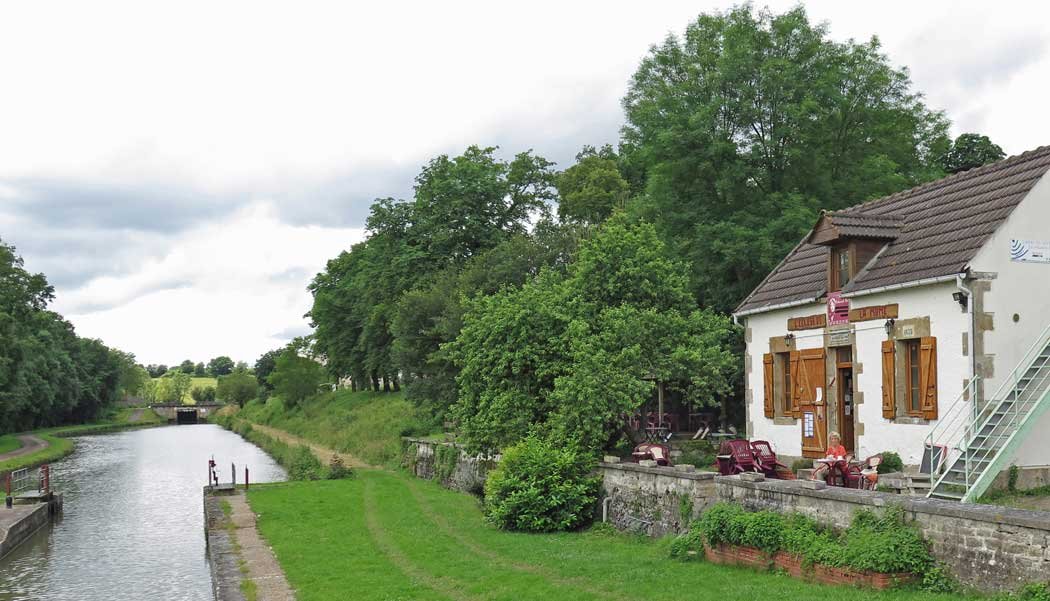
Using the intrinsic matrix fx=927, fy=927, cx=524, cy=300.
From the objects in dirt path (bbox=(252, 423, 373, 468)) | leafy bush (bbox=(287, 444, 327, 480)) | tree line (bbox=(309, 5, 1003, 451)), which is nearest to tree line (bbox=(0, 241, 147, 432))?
dirt path (bbox=(252, 423, 373, 468))

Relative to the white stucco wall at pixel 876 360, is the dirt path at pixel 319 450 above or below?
below

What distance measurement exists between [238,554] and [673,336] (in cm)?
1059

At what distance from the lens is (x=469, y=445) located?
23.6m

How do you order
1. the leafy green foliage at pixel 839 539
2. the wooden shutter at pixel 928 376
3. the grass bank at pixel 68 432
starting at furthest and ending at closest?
the grass bank at pixel 68 432, the wooden shutter at pixel 928 376, the leafy green foliage at pixel 839 539

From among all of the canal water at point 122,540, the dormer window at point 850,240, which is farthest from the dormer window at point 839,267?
the canal water at point 122,540

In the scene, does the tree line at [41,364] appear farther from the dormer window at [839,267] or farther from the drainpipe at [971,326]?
the drainpipe at [971,326]

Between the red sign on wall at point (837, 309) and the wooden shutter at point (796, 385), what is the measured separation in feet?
4.86

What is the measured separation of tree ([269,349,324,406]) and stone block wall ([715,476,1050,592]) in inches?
2771

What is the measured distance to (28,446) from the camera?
197 feet

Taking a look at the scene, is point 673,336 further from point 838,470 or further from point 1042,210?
point 1042,210

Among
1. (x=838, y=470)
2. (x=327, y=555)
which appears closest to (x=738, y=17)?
(x=838, y=470)

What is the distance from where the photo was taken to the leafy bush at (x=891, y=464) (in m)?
17.4

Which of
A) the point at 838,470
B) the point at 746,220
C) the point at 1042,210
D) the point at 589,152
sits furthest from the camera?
the point at 589,152

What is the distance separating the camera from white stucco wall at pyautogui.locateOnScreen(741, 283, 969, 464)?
16.4m
